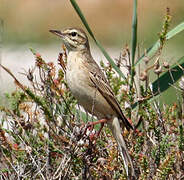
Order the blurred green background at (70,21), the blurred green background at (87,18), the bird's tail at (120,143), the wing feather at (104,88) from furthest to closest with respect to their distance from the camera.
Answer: the blurred green background at (87,18) < the blurred green background at (70,21) < the wing feather at (104,88) < the bird's tail at (120,143)

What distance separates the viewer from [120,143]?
448 cm

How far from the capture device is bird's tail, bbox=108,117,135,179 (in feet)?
13.7

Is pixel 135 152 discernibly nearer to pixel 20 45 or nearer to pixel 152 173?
pixel 152 173

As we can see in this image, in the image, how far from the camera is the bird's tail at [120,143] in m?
4.17

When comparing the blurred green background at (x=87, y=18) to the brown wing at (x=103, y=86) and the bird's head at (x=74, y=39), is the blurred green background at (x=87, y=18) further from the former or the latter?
the brown wing at (x=103, y=86)

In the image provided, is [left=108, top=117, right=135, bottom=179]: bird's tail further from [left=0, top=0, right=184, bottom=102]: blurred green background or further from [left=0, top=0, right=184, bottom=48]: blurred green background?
[left=0, top=0, right=184, bottom=48]: blurred green background

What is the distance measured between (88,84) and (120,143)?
0.78 metres

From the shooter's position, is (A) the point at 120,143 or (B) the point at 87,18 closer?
(A) the point at 120,143

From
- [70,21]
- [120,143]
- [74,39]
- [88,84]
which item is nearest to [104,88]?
[88,84]

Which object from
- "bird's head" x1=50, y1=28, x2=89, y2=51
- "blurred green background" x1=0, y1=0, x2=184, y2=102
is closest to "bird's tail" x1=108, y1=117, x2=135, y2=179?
"bird's head" x1=50, y1=28, x2=89, y2=51

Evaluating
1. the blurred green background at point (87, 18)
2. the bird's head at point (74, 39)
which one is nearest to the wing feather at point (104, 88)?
the bird's head at point (74, 39)

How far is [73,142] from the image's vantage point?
13.5 feet

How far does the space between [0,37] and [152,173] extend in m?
1.34

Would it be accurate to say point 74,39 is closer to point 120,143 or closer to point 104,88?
point 104,88
